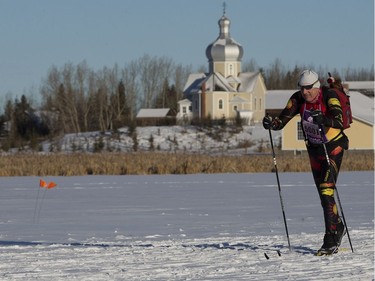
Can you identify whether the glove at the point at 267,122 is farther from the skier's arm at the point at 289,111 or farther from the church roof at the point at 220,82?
the church roof at the point at 220,82

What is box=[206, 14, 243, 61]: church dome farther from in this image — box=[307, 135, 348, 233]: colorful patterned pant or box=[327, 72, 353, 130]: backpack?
box=[307, 135, 348, 233]: colorful patterned pant

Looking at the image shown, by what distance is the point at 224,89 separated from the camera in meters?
99.9

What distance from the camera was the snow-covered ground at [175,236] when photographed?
7.93m

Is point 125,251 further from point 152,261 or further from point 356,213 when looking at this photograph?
point 356,213

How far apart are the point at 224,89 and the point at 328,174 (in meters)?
90.8

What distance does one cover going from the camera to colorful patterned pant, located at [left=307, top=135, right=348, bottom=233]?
936cm

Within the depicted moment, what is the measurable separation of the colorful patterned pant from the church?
88550mm

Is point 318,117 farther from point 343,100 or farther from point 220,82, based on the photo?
point 220,82

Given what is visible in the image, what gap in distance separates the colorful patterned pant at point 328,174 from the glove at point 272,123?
18.0 inches

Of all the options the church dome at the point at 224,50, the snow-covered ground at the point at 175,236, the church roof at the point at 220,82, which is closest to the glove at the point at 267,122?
the snow-covered ground at the point at 175,236

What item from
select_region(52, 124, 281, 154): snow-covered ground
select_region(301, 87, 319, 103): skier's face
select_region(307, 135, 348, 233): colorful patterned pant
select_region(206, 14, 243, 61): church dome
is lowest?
select_region(52, 124, 281, 154): snow-covered ground

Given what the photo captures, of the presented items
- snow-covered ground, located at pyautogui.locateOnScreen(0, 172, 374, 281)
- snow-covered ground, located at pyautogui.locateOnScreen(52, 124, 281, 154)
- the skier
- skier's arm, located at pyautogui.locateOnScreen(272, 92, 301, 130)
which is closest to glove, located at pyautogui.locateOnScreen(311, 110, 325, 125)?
the skier

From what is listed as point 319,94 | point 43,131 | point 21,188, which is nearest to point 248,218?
point 319,94

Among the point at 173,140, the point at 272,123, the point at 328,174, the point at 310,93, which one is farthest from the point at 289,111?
the point at 173,140
